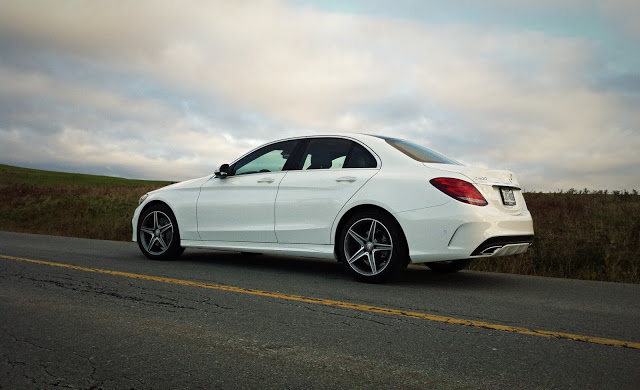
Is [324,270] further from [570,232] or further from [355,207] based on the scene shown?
[570,232]

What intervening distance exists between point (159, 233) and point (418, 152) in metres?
3.94

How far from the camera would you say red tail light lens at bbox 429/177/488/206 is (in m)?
5.54

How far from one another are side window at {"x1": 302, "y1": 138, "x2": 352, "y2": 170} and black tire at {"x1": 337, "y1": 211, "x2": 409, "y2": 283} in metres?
0.84

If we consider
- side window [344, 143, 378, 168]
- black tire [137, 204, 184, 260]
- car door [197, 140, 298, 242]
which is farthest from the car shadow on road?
side window [344, 143, 378, 168]

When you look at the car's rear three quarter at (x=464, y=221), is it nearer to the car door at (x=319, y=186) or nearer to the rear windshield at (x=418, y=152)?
the rear windshield at (x=418, y=152)

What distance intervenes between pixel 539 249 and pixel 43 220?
2045 centimetres

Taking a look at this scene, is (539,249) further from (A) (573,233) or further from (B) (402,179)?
(B) (402,179)

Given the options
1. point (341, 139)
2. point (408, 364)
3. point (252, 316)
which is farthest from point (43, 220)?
point (408, 364)

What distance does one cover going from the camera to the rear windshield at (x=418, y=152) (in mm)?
6297

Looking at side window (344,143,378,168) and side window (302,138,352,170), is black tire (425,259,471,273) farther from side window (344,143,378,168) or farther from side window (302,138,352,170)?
side window (302,138,352,170)

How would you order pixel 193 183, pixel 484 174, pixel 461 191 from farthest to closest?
1. pixel 193 183
2. pixel 484 174
3. pixel 461 191

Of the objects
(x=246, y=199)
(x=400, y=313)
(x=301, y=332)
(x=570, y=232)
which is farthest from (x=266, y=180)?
(x=570, y=232)

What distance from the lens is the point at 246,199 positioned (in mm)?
7121

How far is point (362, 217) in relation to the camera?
599cm
